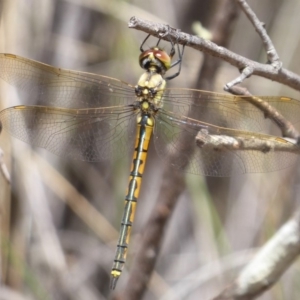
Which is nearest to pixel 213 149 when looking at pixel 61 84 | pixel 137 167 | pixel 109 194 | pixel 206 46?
pixel 206 46

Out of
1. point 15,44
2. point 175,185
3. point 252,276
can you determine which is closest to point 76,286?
point 175,185

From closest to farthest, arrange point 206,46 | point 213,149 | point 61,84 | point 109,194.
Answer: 1. point 206,46
2. point 213,149
3. point 61,84
4. point 109,194

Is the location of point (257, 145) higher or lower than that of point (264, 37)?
lower

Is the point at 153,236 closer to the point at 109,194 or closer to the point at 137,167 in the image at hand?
the point at 137,167

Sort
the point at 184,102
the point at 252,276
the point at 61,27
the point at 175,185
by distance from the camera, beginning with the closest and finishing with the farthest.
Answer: the point at 252,276, the point at 184,102, the point at 175,185, the point at 61,27

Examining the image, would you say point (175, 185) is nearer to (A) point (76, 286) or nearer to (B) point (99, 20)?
(A) point (76, 286)

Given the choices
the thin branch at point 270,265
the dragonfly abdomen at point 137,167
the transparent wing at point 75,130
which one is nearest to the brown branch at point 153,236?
the dragonfly abdomen at point 137,167
